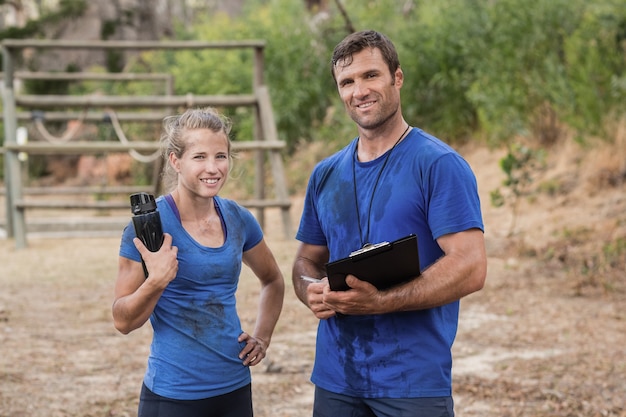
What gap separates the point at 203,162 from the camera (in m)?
2.55

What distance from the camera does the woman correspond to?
96.0 inches

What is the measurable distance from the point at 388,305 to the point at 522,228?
706 cm

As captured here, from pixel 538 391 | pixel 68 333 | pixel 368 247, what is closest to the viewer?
A: pixel 368 247

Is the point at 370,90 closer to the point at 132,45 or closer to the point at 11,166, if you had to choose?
the point at 132,45

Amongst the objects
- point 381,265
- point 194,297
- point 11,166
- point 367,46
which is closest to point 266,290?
point 194,297

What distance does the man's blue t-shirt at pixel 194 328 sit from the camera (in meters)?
2.47

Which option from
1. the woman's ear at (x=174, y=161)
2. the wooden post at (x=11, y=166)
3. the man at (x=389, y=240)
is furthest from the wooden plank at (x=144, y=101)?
the man at (x=389, y=240)

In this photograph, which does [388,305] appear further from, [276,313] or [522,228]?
[522,228]

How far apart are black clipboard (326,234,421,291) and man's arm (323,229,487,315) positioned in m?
0.02

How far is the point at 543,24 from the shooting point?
35.8 ft

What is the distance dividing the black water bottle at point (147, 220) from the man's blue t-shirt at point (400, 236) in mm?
504

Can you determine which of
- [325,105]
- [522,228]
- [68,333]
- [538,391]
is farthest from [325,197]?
[325,105]

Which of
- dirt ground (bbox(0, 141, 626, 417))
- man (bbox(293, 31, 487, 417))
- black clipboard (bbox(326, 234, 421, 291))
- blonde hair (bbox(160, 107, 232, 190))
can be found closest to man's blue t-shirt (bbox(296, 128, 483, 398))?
man (bbox(293, 31, 487, 417))

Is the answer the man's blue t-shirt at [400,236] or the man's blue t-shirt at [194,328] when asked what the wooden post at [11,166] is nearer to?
the man's blue t-shirt at [194,328]
